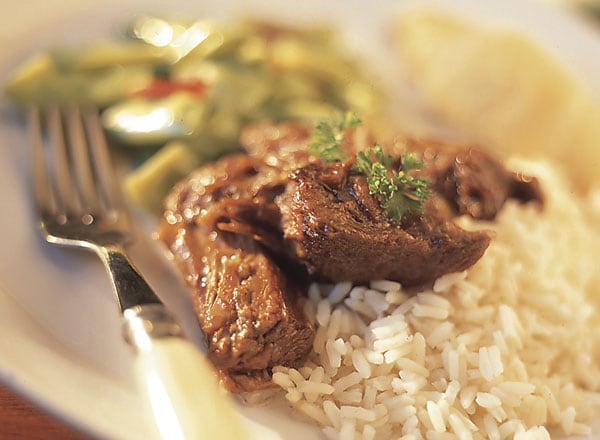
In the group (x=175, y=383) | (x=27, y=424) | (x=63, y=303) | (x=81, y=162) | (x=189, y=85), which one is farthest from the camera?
(x=189, y=85)

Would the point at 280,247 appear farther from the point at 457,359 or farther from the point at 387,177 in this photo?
the point at 457,359

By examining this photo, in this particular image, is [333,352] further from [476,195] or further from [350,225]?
[476,195]

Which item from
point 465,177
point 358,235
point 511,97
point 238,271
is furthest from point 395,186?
A: point 511,97

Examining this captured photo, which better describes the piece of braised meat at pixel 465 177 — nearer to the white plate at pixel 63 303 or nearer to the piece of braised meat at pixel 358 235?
the piece of braised meat at pixel 358 235

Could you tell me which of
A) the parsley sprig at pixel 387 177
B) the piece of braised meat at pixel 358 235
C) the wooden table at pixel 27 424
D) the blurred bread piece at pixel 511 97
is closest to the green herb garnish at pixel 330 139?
the parsley sprig at pixel 387 177

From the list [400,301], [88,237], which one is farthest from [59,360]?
[400,301]

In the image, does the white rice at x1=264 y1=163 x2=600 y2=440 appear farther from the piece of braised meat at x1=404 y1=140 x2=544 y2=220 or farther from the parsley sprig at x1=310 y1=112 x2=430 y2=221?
the parsley sprig at x1=310 y1=112 x2=430 y2=221
